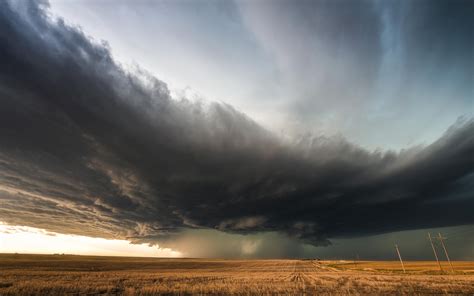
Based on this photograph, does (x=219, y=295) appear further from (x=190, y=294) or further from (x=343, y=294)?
(x=343, y=294)

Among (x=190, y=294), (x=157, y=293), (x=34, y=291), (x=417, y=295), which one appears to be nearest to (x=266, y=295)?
(x=190, y=294)

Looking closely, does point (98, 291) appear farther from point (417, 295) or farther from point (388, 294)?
point (417, 295)

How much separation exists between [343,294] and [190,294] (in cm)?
1405

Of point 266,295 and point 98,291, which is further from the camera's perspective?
point 98,291

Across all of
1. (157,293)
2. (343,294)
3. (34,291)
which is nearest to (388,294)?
(343,294)

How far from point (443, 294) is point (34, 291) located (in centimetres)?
3767

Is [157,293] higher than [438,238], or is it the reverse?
[438,238]

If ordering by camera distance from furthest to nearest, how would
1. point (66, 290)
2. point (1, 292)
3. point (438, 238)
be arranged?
point (438, 238) < point (66, 290) < point (1, 292)

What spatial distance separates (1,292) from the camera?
2262 centimetres

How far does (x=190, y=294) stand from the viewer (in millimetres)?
23797

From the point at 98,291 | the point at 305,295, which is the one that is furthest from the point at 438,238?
the point at 98,291

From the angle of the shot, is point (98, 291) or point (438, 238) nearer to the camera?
point (98, 291)

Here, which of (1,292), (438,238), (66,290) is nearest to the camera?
(1,292)

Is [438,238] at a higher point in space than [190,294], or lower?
higher
